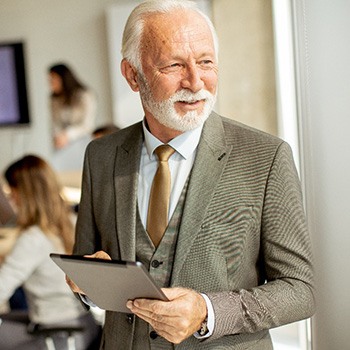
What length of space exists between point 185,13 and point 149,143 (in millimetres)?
309

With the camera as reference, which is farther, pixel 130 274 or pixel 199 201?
pixel 199 201

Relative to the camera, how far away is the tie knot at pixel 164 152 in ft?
5.11

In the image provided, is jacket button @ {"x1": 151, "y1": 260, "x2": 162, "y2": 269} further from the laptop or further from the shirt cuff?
the laptop

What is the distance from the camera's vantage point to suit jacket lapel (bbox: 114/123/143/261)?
1.50 metres

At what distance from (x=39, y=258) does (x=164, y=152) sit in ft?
5.27

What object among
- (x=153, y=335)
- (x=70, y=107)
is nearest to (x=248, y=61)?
(x=70, y=107)

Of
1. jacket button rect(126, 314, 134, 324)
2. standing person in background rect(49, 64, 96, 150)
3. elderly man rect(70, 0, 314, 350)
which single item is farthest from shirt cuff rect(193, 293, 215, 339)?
standing person in background rect(49, 64, 96, 150)

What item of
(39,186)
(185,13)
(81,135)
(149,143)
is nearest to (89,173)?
(149,143)

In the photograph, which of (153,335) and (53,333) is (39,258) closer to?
(53,333)

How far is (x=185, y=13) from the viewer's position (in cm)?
147

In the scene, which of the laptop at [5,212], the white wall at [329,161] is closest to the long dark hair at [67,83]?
the laptop at [5,212]

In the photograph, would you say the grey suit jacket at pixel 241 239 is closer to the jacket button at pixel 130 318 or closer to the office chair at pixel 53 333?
the jacket button at pixel 130 318

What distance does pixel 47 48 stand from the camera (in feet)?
19.7

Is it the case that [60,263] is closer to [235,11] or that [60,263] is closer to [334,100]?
[334,100]
